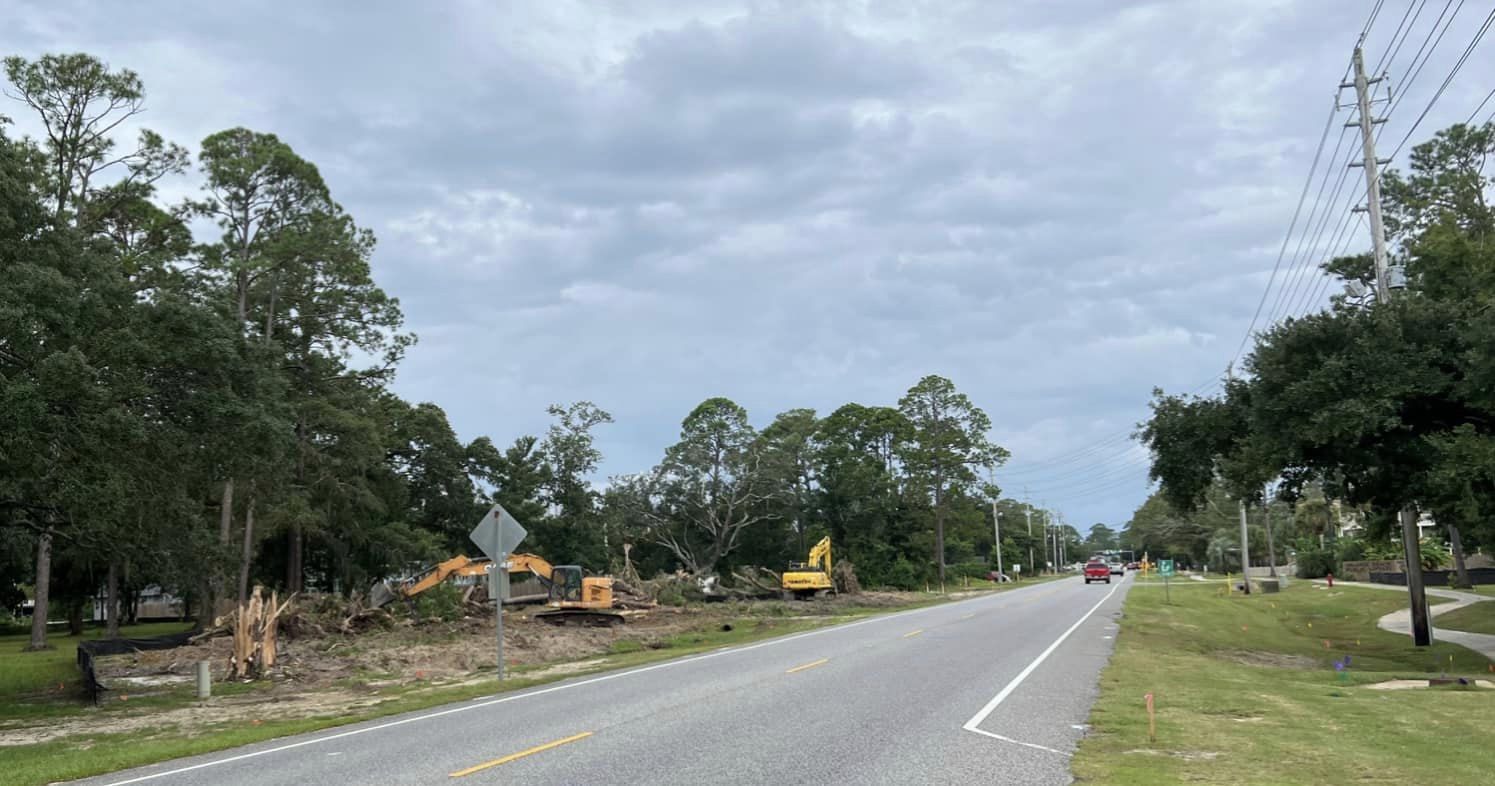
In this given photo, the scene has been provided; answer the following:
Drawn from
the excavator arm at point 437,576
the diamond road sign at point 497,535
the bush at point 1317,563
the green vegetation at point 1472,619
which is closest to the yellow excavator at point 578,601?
the excavator arm at point 437,576

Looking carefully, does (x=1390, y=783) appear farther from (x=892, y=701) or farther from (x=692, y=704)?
(x=692, y=704)

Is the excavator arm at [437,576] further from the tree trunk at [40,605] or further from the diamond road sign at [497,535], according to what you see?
the diamond road sign at [497,535]

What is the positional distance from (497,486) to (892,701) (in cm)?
6144

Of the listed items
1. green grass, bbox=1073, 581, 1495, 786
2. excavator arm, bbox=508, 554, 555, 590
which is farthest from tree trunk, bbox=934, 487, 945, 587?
green grass, bbox=1073, 581, 1495, 786

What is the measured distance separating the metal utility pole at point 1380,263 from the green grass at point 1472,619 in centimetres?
Result: 578

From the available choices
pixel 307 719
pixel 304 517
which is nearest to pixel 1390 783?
pixel 307 719

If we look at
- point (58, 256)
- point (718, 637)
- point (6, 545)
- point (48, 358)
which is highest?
point (58, 256)

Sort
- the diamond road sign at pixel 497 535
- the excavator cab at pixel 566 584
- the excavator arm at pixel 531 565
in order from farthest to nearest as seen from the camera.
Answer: the excavator arm at pixel 531 565, the excavator cab at pixel 566 584, the diamond road sign at pixel 497 535

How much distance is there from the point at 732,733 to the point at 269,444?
14.5m

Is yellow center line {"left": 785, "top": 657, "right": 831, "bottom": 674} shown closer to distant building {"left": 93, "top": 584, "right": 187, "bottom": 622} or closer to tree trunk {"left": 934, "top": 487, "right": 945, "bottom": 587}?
tree trunk {"left": 934, "top": 487, "right": 945, "bottom": 587}

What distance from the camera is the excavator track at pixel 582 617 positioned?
3609 centimetres

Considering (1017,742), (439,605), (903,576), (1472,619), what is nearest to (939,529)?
(903,576)

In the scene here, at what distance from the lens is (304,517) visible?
42.5 metres

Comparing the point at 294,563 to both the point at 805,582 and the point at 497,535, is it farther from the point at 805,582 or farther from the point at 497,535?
the point at 497,535
